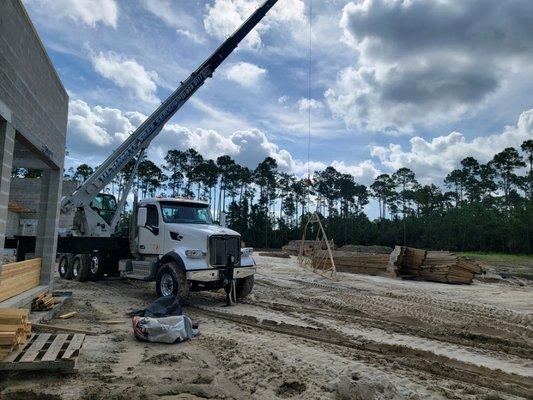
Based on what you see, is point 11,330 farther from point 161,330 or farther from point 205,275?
point 205,275

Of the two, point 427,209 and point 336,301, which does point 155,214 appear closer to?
point 336,301

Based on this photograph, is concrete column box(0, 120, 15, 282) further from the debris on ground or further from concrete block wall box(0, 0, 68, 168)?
the debris on ground

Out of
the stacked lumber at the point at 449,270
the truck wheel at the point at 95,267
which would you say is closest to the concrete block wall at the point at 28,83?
the truck wheel at the point at 95,267

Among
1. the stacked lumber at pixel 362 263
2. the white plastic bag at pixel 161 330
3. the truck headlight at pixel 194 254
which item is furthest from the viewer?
the stacked lumber at pixel 362 263

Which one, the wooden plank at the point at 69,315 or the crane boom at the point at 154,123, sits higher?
the crane boom at the point at 154,123

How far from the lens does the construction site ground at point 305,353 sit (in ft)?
17.2

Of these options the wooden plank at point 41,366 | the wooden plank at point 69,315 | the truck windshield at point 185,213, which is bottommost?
the wooden plank at point 69,315

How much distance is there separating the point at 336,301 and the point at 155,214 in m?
5.96

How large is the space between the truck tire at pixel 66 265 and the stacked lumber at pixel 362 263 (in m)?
13.2

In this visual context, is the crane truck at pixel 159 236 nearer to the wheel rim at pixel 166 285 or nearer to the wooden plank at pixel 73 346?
the wheel rim at pixel 166 285

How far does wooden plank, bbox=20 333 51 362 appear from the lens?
5.52m

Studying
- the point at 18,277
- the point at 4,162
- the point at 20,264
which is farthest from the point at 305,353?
the point at 20,264

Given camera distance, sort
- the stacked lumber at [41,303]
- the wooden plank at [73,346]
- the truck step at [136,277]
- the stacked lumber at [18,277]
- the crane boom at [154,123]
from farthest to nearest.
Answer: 1. the crane boom at [154,123]
2. the truck step at [136,277]
3. the stacked lumber at [41,303]
4. the stacked lumber at [18,277]
5. the wooden plank at [73,346]

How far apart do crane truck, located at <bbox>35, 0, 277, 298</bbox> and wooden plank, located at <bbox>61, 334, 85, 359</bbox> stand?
4480 millimetres
